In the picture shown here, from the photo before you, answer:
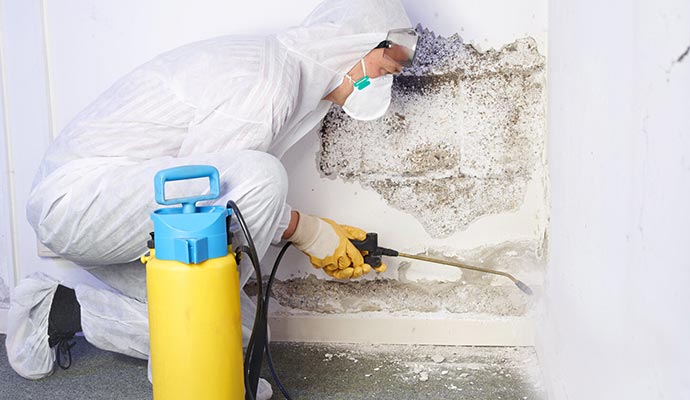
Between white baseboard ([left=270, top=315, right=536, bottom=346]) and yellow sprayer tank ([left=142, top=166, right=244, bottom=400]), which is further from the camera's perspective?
white baseboard ([left=270, top=315, right=536, bottom=346])

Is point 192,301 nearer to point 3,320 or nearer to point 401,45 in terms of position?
point 401,45

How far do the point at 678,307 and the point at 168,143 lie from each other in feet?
4.17

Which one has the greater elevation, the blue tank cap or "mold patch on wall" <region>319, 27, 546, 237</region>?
"mold patch on wall" <region>319, 27, 546, 237</region>

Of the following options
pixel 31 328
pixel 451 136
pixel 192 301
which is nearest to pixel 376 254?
pixel 451 136

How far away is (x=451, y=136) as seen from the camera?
2.01m

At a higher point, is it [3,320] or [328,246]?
[328,246]

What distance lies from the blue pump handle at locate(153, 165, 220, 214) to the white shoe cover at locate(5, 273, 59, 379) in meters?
0.69

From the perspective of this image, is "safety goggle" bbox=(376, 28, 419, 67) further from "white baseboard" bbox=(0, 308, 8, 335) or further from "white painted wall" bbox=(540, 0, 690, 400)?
"white baseboard" bbox=(0, 308, 8, 335)

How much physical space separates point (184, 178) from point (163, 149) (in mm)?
368

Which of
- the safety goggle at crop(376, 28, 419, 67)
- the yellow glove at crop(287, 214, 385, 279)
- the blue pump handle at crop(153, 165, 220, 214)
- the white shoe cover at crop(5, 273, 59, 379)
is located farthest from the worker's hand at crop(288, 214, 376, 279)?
the white shoe cover at crop(5, 273, 59, 379)

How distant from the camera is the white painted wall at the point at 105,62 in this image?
2.03m

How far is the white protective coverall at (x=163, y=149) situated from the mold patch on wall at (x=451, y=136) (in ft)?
0.84

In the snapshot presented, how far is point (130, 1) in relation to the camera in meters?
2.07

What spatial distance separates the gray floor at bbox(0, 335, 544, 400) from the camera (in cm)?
172
